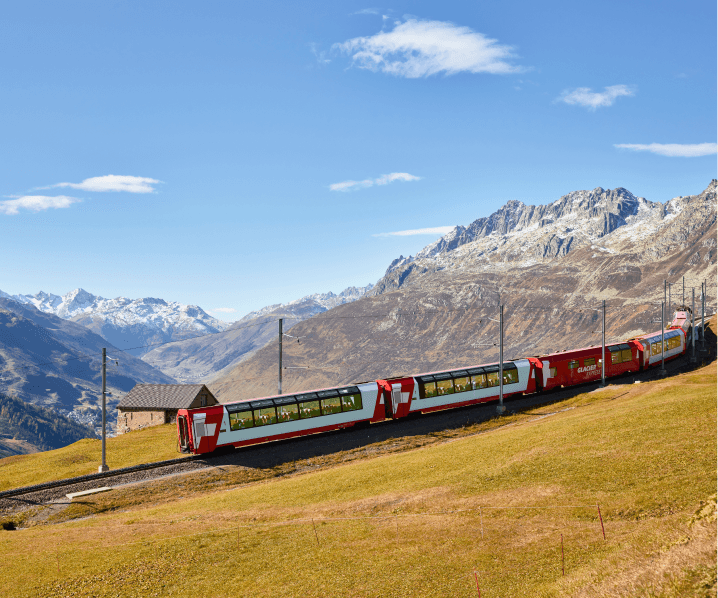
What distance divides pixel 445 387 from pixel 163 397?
54.6 m

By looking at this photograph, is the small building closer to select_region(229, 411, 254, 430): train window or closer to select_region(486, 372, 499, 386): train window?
select_region(229, 411, 254, 430): train window

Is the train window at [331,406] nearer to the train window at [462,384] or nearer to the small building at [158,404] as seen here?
the train window at [462,384]

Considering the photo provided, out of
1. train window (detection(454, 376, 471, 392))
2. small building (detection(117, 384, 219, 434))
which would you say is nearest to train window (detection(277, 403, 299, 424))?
train window (detection(454, 376, 471, 392))

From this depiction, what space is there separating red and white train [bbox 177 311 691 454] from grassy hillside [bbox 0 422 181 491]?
702 centimetres

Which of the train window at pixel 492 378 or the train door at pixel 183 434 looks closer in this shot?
the train door at pixel 183 434

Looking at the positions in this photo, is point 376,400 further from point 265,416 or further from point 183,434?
point 183,434

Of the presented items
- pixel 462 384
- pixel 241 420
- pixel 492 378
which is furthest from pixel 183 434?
pixel 492 378

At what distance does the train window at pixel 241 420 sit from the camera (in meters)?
45.6

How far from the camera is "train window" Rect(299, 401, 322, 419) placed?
48531mm

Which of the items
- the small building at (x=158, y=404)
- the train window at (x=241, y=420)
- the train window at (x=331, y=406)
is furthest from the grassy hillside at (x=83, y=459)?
the small building at (x=158, y=404)

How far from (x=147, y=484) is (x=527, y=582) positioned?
3188 cm

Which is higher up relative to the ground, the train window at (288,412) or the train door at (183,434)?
the train window at (288,412)

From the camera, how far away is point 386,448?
45.6m

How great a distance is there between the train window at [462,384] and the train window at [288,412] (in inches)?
720
